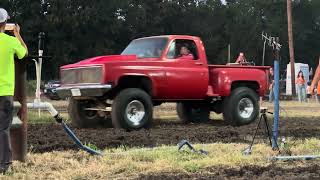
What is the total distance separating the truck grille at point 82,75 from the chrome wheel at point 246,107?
3.90 meters

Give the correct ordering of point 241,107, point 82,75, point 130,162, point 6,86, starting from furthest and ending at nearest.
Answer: point 241,107, point 82,75, point 130,162, point 6,86

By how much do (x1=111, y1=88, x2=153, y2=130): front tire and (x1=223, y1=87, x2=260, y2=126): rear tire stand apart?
2.38m

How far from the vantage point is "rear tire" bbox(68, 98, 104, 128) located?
13.3 m

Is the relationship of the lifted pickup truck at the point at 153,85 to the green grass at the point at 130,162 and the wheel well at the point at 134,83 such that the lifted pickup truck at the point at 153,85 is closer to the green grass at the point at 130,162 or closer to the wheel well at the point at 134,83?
the wheel well at the point at 134,83

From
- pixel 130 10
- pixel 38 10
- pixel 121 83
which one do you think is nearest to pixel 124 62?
pixel 121 83

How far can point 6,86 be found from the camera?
648 cm

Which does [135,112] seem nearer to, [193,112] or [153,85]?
[153,85]

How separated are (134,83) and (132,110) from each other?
777 mm

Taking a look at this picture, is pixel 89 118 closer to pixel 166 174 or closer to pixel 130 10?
pixel 166 174

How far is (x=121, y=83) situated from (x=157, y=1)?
5920 centimetres

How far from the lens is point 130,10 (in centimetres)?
6669

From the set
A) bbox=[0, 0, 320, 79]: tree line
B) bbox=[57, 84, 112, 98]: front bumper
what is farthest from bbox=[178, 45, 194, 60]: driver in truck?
bbox=[0, 0, 320, 79]: tree line

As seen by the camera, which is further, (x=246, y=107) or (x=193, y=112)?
(x=193, y=112)

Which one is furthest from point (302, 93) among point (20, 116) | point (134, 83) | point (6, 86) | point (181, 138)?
point (6, 86)
